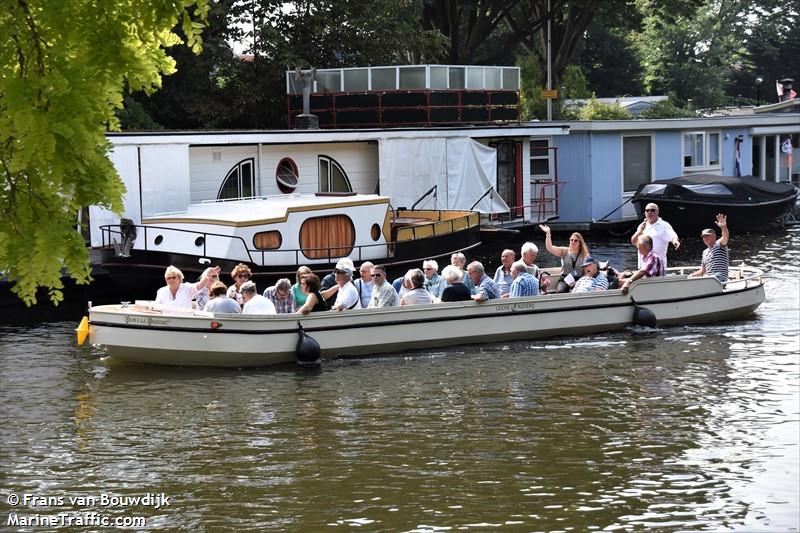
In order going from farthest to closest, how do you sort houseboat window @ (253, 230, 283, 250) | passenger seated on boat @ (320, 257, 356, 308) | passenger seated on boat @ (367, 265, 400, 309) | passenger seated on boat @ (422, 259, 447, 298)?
houseboat window @ (253, 230, 283, 250) < passenger seated on boat @ (422, 259, 447, 298) < passenger seated on boat @ (320, 257, 356, 308) < passenger seated on boat @ (367, 265, 400, 309)

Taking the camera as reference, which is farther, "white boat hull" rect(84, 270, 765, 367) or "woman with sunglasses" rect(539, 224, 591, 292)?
"woman with sunglasses" rect(539, 224, 591, 292)

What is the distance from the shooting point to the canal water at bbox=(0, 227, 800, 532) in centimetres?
1180

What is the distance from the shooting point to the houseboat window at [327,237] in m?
24.7

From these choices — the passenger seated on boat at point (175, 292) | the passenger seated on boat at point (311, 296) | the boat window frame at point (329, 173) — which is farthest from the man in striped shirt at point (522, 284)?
the boat window frame at point (329, 173)

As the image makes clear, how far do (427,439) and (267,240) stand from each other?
33.8 feet

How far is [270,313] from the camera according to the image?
60.3 feet

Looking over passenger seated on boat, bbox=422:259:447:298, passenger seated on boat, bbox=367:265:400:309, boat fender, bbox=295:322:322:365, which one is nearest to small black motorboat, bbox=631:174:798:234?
passenger seated on boat, bbox=422:259:447:298

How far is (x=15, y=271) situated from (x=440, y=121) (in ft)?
Result: 77.9

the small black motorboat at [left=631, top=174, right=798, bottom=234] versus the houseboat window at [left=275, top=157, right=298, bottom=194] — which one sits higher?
the houseboat window at [left=275, top=157, right=298, bottom=194]

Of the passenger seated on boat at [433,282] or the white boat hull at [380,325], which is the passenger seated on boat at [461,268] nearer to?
the passenger seated on boat at [433,282]

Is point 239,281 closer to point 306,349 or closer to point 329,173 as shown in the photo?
point 306,349

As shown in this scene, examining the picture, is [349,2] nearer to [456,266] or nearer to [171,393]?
[456,266]

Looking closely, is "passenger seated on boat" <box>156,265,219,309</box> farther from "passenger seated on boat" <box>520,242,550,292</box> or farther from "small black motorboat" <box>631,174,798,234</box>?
"small black motorboat" <box>631,174,798,234</box>

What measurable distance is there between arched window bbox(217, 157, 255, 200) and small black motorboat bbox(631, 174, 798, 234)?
13.2 m
